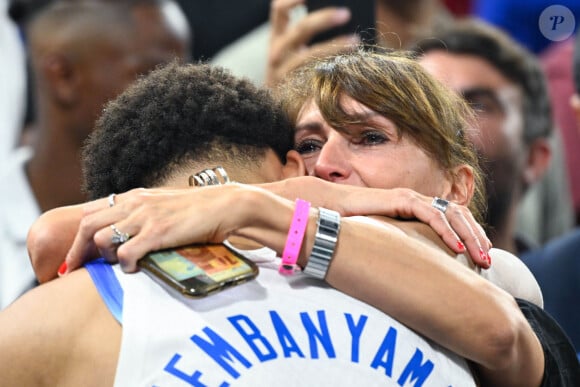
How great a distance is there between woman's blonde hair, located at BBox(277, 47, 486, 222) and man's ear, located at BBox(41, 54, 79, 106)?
228 centimetres

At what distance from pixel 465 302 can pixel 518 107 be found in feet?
8.01

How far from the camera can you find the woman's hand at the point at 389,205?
5.87 ft

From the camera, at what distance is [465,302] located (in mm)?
1600

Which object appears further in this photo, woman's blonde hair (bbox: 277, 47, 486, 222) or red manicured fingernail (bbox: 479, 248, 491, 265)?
woman's blonde hair (bbox: 277, 47, 486, 222)

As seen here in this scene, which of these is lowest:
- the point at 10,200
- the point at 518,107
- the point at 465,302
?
the point at 10,200

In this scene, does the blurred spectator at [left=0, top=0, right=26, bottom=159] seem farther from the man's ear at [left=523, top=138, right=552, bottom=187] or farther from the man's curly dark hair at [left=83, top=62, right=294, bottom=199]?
the man's curly dark hair at [left=83, top=62, right=294, bottom=199]

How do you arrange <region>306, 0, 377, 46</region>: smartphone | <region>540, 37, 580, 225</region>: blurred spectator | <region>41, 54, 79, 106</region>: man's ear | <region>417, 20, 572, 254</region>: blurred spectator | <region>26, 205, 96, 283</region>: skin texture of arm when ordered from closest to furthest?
<region>26, 205, 96, 283</region>: skin texture of arm < <region>306, 0, 377, 46</region>: smartphone < <region>417, 20, 572, 254</region>: blurred spectator < <region>41, 54, 79, 106</region>: man's ear < <region>540, 37, 580, 225</region>: blurred spectator

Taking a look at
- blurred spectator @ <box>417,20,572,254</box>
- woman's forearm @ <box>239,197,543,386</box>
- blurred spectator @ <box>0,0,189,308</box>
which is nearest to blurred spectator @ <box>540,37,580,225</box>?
blurred spectator @ <box>417,20,572,254</box>

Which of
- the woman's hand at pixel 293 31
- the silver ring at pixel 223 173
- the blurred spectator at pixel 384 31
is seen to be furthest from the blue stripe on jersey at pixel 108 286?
the blurred spectator at pixel 384 31

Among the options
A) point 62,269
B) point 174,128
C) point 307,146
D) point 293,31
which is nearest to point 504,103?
point 293,31

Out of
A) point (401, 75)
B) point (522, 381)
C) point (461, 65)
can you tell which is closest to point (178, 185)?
point (401, 75)

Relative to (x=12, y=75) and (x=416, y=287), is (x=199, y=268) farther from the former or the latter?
(x=12, y=75)

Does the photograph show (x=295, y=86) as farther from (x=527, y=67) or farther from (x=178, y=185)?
(x=527, y=67)

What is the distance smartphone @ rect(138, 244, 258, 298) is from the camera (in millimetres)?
1478
